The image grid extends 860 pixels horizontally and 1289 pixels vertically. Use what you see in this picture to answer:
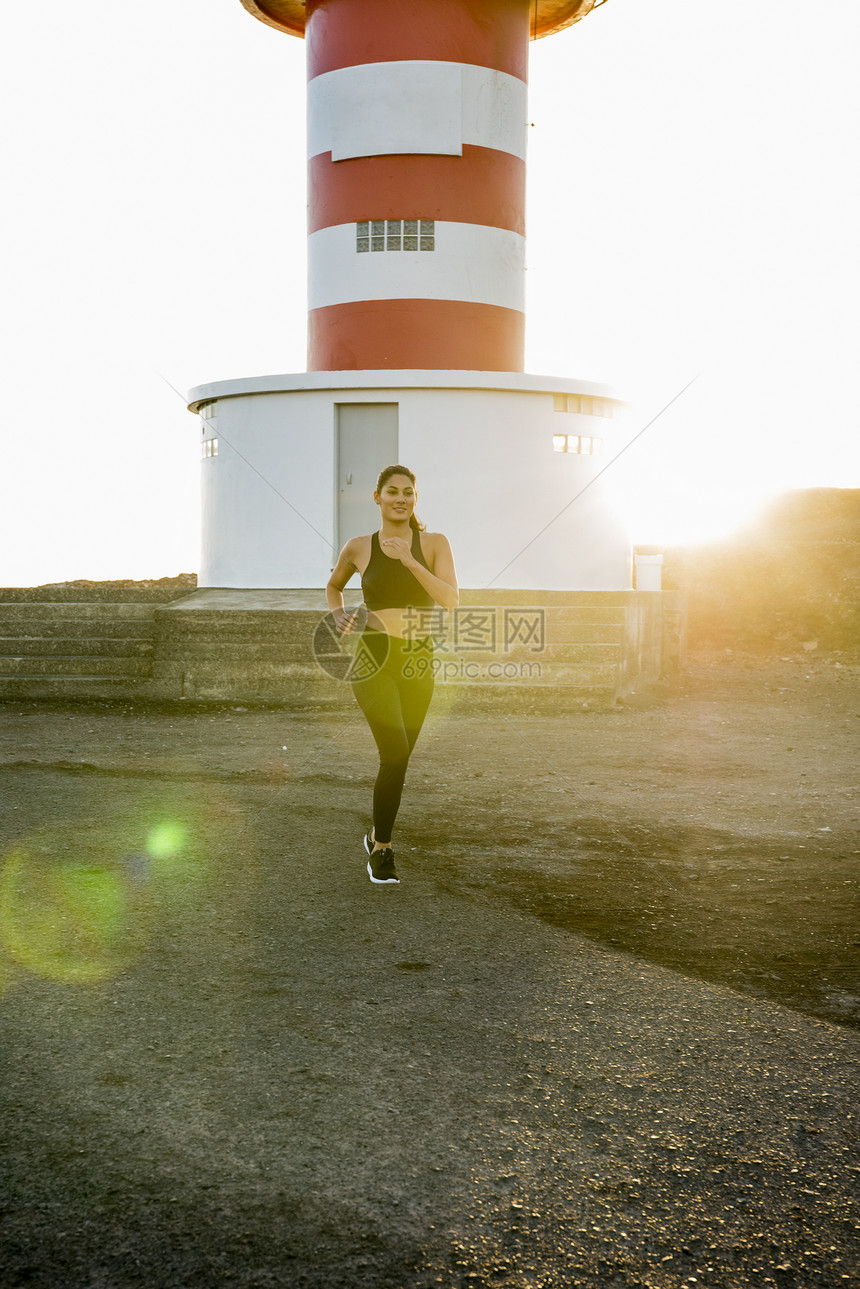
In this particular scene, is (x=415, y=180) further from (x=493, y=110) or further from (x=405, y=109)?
(x=493, y=110)

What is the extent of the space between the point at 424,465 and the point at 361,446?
38.8 inches

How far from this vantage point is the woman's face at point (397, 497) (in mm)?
4965

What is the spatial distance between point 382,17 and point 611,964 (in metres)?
15.7

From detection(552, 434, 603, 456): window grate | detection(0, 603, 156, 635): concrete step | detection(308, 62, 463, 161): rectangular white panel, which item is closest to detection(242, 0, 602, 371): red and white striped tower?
detection(308, 62, 463, 161): rectangular white panel

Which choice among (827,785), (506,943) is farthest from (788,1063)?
(827,785)

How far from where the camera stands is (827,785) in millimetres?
7773

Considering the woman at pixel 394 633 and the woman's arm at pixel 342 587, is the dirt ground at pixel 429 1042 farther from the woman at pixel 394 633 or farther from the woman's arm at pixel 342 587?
the woman's arm at pixel 342 587

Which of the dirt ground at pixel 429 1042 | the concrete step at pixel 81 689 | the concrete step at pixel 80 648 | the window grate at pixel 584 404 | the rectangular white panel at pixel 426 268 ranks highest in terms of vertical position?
the rectangular white panel at pixel 426 268

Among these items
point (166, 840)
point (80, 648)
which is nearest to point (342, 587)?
point (166, 840)

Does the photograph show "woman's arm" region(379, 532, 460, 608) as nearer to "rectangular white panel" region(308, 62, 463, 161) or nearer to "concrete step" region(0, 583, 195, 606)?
"concrete step" region(0, 583, 195, 606)

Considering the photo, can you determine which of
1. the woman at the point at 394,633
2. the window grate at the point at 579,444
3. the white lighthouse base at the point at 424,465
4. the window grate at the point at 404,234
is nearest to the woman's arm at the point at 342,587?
the woman at the point at 394,633

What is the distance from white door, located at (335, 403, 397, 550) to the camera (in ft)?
51.6

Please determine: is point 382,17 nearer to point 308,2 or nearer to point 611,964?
point 308,2

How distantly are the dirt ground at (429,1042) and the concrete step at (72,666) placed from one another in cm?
570
